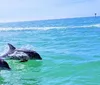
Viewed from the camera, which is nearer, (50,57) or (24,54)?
(24,54)

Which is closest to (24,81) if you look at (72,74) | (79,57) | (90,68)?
(72,74)

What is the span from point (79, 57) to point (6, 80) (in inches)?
252

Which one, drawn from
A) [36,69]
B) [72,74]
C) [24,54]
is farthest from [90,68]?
[24,54]

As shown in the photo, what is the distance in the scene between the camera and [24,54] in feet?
55.3

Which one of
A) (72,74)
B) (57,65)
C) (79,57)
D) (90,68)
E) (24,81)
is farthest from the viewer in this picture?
(79,57)

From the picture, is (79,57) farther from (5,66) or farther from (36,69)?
(5,66)

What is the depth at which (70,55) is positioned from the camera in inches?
771

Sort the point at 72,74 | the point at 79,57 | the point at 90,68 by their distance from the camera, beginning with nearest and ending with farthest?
the point at 72,74, the point at 90,68, the point at 79,57

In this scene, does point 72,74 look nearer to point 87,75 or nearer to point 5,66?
point 87,75

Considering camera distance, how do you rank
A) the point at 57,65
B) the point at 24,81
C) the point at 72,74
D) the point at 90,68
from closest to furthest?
the point at 24,81
the point at 72,74
the point at 90,68
the point at 57,65

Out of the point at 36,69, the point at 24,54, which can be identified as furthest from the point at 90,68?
the point at 24,54

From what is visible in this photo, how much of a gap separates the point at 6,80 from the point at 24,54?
12.3 feet

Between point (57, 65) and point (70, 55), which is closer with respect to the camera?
point (57, 65)

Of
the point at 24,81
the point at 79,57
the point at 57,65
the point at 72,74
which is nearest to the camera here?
the point at 24,81
